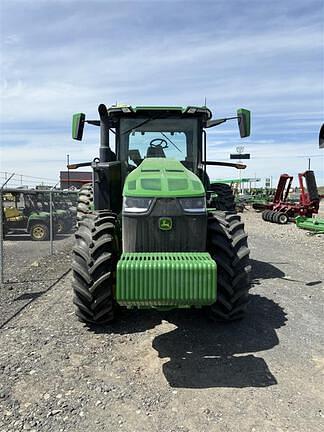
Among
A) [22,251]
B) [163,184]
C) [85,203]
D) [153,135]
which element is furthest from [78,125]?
[22,251]

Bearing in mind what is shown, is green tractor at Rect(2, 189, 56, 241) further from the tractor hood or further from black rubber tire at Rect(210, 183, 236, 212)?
the tractor hood

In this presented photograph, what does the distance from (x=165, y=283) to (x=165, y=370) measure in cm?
83

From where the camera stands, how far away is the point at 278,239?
14.5 meters

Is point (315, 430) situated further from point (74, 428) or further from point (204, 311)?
point (204, 311)

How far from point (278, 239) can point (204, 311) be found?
961 cm

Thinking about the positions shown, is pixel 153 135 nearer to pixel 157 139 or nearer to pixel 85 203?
pixel 157 139

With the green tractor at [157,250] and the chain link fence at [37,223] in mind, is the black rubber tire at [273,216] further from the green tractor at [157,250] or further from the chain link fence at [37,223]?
the green tractor at [157,250]

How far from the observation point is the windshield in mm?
6359

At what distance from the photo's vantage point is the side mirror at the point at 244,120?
616 cm

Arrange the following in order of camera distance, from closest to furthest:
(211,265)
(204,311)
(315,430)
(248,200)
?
(315,430) → (211,265) → (204,311) → (248,200)

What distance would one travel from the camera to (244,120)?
20.3ft

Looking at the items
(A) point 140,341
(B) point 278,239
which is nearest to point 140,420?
(A) point 140,341

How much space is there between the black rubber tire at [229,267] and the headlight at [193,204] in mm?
305

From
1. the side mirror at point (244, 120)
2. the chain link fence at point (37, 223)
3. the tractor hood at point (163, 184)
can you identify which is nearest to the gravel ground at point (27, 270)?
the chain link fence at point (37, 223)
